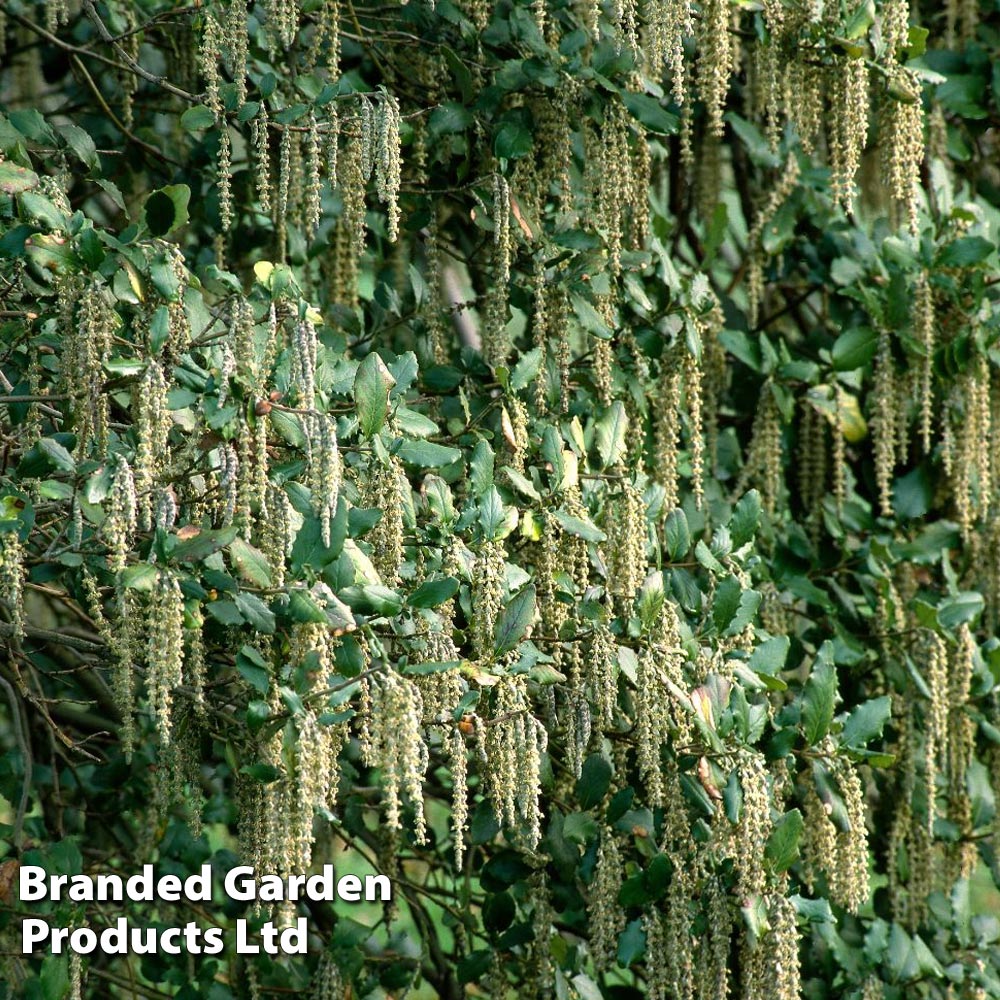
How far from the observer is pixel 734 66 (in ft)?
10.5

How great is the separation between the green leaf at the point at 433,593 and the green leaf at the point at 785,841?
682 mm

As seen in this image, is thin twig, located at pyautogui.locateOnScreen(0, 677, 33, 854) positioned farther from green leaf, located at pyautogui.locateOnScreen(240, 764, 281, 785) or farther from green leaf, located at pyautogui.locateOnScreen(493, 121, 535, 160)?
green leaf, located at pyautogui.locateOnScreen(493, 121, 535, 160)

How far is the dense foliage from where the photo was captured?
7.08ft

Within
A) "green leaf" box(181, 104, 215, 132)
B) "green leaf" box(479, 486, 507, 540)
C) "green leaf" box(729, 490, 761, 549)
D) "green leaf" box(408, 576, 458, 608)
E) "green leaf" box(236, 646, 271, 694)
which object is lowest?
"green leaf" box(236, 646, 271, 694)

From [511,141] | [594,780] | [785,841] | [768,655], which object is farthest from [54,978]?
[511,141]

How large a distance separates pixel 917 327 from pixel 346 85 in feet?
4.69

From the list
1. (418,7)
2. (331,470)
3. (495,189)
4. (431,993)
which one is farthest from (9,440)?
(431,993)

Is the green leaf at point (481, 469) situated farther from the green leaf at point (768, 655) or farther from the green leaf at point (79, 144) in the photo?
the green leaf at point (79, 144)

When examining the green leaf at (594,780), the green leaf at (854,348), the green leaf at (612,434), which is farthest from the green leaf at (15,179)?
the green leaf at (854,348)

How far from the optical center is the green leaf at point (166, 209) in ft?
7.14

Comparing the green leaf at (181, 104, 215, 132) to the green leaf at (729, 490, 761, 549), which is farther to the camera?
the green leaf at (729, 490, 761, 549)

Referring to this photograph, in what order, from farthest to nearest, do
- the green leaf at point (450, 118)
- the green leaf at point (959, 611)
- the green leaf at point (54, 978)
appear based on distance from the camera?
the green leaf at point (959, 611)
the green leaf at point (450, 118)
the green leaf at point (54, 978)

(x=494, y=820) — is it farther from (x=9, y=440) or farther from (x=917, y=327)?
(x=917, y=327)

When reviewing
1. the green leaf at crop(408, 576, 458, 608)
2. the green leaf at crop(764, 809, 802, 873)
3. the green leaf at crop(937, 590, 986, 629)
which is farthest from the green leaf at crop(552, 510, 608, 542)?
the green leaf at crop(937, 590, 986, 629)
